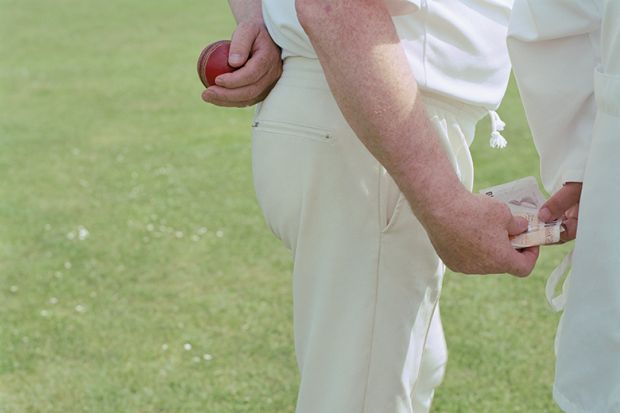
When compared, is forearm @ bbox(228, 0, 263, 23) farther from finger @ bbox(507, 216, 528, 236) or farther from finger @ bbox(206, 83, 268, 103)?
finger @ bbox(507, 216, 528, 236)

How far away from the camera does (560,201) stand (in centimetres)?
211

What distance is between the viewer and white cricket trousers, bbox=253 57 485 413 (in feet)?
7.17

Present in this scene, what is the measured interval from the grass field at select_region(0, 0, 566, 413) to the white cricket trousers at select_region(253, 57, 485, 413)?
145 centimetres

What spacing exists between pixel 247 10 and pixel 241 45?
0.74 ft

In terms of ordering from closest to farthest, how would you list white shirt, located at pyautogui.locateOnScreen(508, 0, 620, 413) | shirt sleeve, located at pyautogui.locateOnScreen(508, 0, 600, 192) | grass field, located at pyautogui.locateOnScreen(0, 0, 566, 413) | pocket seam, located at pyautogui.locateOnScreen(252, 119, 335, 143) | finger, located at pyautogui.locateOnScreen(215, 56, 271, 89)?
white shirt, located at pyautogui.locateOnScreen(508, 0, 620, 413)
shirt sleeve, located at pyautogui.locateOnScreen(508, 0, 600, 192)
pocket seam, located at pyautogui.locateOnScreen(252, 119, 335, 143)
finger, located at pyautogui.locateOnScreen(215, 56, 271, 89)
grass field, located at pyautogui.locateOnScreen(0, 0, 566, 413)

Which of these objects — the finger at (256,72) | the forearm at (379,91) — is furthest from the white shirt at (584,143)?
the finger at (256,72)

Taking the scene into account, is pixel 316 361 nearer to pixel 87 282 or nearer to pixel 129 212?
pixel 87 282

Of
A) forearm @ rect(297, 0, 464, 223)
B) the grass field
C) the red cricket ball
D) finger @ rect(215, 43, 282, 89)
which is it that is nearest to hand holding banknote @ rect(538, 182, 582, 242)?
forearm @ rect(297, 0, 464, 223)

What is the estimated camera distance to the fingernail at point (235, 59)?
2338 millimetres

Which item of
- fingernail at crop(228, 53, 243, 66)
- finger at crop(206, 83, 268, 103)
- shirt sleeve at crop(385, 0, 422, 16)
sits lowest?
finger at crop(206, 83, 268, 103)

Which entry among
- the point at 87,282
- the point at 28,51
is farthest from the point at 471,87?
the point at 28,51

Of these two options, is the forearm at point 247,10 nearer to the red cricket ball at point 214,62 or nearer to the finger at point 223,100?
the red cricket ball at point 214,62

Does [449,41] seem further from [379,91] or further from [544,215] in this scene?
[544,215]

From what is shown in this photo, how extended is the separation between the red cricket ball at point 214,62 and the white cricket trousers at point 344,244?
0.13 metres
